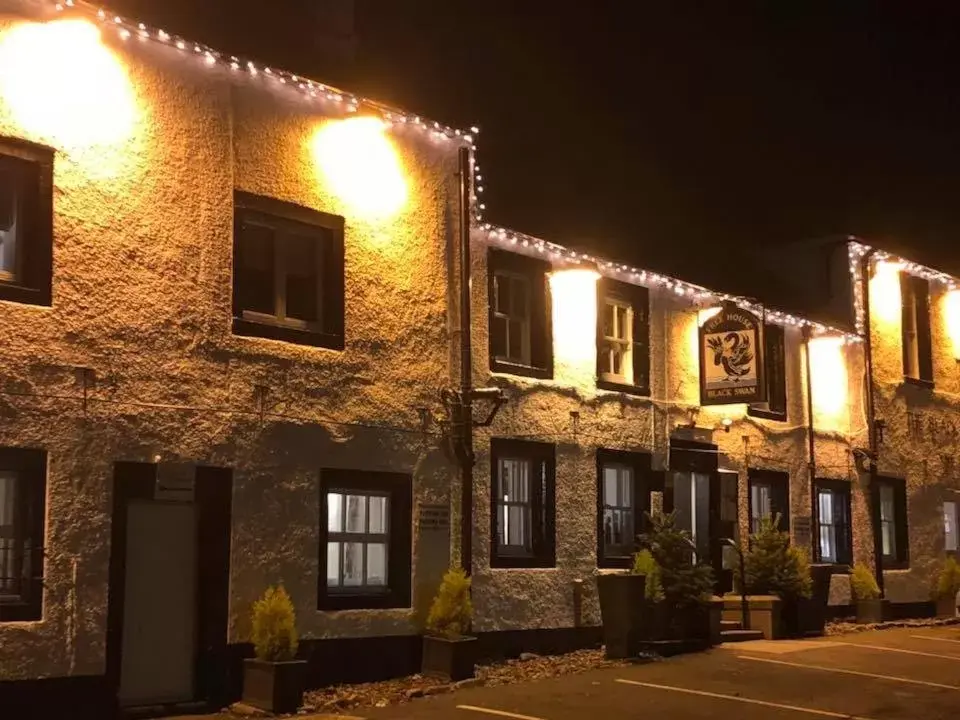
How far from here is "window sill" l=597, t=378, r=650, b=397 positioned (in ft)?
55.7

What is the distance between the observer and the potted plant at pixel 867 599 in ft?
68.1

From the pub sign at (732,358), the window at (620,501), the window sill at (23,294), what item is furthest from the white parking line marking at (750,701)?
the window sill at (23,294)

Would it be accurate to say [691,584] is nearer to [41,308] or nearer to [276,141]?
[276,141]

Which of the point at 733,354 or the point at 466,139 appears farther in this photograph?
the point at 733,354

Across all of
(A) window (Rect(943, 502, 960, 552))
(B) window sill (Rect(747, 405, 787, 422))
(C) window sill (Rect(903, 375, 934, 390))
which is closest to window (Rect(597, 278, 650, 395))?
(B) window sill (Rect(747, 405, 787, 422))

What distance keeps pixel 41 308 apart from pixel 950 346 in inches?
764

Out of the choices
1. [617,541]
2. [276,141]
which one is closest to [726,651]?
[617,541]

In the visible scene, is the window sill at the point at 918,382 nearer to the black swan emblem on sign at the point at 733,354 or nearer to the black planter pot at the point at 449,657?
the black swan emblem on sign at the point at 733,354

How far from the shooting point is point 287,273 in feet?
43.4

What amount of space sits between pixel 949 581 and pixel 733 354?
28.2ft

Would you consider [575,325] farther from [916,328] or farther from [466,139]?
[916,328]

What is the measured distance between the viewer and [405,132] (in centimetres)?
1432

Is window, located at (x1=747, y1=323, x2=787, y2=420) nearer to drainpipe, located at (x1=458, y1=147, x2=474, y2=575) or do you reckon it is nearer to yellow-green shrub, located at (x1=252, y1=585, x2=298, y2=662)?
drainpipe, located at (x1=458, y1=147, x2=474, y2=575)

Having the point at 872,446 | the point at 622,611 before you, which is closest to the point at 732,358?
the point at 622,611
